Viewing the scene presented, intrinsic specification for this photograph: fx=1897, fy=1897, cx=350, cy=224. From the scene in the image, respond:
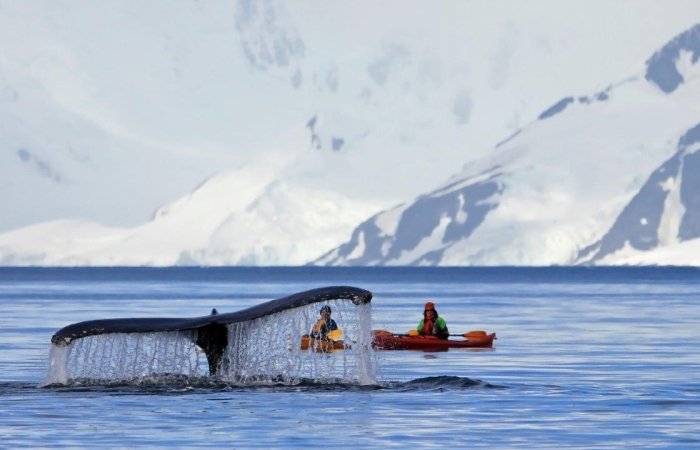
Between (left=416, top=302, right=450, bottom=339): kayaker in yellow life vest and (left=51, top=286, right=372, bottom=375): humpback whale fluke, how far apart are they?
20183 millimetres

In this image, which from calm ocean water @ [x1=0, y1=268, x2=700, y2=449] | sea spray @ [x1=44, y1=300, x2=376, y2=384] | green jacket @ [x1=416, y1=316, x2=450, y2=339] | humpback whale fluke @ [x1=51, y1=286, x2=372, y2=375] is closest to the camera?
calm ocean water @ [x1=0, y1=268, x2=700, y2=449]

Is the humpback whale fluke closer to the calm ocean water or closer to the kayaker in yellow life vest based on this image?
the calm ocean water

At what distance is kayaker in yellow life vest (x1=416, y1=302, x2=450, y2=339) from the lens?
4450 centimetres

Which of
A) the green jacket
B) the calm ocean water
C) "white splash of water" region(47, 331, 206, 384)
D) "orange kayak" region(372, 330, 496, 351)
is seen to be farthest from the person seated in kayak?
the green jacket

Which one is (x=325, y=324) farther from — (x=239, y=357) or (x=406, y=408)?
(x=406, y=408)

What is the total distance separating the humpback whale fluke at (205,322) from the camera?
23000mm

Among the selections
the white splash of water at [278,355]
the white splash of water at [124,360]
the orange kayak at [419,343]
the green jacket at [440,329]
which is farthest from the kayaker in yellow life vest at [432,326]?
the white splash of water at [124,360]

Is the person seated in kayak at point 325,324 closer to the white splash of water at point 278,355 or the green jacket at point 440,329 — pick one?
the white splash of water at point 278,355

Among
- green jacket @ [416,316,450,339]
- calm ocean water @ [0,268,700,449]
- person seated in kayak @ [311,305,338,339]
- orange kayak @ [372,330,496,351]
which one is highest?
green jacket @ [416,316,450,339]

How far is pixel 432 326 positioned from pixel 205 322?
21.2 meters

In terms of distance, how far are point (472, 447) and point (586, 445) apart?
4.35 ft

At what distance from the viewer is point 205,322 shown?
24.0 meters

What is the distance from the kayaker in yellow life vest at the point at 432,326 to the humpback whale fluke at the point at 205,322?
2018 cm

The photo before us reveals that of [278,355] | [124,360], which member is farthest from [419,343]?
[124,360]
